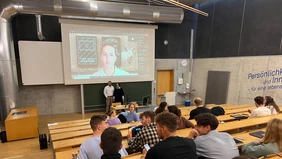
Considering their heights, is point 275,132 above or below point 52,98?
above

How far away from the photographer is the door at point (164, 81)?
28.6 ft

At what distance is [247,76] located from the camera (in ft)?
21.1

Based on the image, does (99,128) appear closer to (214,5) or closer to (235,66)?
(235,66)

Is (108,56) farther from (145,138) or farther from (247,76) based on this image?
(247,76)

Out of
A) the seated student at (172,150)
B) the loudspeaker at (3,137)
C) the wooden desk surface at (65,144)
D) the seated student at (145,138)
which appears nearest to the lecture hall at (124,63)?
the loudspeaker at (3,137)

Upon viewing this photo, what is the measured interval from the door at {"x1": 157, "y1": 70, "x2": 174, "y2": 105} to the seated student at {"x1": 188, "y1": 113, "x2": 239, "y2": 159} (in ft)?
22.3

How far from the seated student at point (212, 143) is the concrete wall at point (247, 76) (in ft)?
17.1

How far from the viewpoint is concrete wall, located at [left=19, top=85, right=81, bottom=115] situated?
656cm

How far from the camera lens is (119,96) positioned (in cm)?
716

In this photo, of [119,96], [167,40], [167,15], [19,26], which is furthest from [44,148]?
[167,40]

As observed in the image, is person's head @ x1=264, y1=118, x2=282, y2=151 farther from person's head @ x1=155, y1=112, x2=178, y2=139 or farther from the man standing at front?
the man standing at front

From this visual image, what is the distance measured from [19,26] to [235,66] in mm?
8785

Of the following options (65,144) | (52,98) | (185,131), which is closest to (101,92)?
(52,98)

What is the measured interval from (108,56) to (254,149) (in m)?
6.14
